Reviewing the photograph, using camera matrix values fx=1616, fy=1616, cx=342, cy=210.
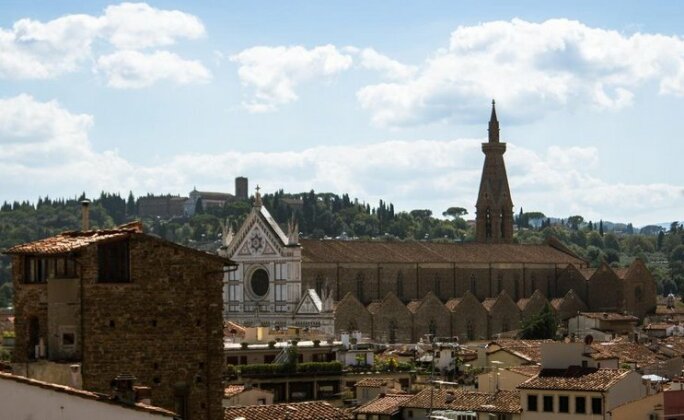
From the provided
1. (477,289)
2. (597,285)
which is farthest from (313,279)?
(597,285)

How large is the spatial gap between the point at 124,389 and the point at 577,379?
25.6 meters

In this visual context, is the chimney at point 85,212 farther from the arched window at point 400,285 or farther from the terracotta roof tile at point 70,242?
the arched window at point 400,285

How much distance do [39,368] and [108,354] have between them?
93 cm

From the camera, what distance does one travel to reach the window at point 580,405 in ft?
134

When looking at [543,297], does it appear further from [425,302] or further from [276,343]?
[276,343]

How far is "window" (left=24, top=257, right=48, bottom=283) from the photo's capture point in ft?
67.1

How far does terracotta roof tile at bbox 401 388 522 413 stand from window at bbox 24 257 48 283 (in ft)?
80.5

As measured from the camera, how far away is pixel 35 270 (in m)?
20.6

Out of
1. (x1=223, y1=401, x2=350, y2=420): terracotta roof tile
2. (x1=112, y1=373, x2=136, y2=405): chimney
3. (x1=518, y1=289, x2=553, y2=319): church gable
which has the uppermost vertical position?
(x1=112, y1=373, x2=136, y2=405): chimney

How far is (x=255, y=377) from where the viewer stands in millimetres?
58500

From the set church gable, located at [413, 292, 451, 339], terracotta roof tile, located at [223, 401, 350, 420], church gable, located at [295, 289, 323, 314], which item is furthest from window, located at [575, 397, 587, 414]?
church gable, located at [413, 292, 451, 339]

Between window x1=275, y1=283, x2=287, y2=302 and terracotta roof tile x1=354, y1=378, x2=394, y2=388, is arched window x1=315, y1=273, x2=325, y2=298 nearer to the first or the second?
window x1=275, y1=283, x2=287, y2=302

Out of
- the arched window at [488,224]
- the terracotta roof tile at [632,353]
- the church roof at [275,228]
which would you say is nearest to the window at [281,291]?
the church roof at [275,228]

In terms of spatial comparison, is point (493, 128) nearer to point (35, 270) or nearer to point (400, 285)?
point (400, 285)
